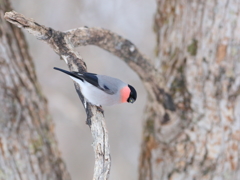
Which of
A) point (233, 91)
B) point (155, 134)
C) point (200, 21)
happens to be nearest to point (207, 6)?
point (200, 21)

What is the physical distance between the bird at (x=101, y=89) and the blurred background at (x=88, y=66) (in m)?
3.29

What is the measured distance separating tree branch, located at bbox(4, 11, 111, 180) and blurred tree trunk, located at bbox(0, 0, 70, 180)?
21.6 inches

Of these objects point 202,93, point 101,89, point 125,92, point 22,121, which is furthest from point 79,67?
point 202,93

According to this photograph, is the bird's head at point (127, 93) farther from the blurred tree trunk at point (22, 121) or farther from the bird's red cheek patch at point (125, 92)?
the blurred tree trunk at point (22, 121)

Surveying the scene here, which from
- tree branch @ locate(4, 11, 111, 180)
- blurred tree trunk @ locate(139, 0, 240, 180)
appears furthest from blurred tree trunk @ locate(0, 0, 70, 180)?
blurred tree trunk @ locate(139, 0, 240, 180)

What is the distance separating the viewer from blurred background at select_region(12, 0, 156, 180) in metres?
5.33

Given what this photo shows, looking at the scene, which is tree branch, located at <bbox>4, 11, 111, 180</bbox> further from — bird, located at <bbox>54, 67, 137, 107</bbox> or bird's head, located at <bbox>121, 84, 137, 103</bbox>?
bird's head, located at <bbox>121, 84, 137, 103</bbox>

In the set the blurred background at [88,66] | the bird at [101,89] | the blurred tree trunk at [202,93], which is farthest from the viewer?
the blurred background at [88,66]

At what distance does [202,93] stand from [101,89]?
96cm

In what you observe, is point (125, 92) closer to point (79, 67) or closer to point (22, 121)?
point (79, 67)

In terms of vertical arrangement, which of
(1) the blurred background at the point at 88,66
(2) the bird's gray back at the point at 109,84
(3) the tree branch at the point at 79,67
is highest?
(1) the blurred background at the point at 88,66

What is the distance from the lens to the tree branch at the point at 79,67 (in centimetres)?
139

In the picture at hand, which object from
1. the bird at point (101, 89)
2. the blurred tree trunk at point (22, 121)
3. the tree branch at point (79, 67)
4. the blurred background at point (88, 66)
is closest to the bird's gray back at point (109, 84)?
the bird at point (101, 89)

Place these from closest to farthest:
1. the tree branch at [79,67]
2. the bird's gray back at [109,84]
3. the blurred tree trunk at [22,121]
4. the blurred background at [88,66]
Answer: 1. the tree branch at [79,67]
2. the bird's gray back at [109,84]
3. the blurred tree trunk at [22,121]
4. the blurred background at [88,66]
